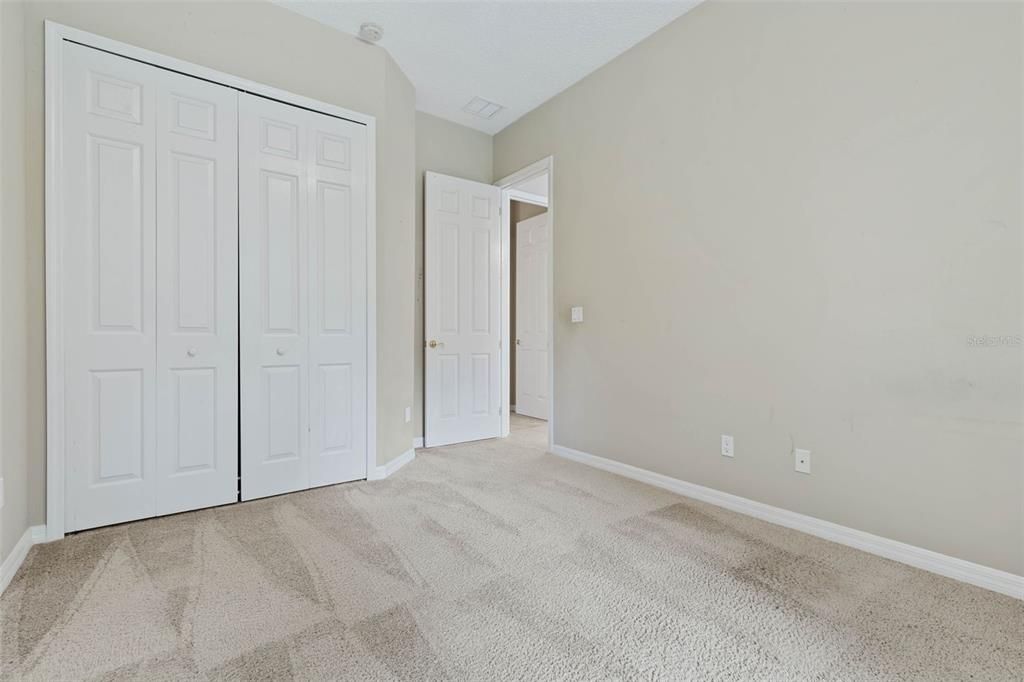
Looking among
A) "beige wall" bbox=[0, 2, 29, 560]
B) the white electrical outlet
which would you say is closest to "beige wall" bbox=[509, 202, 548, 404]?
the white electrical outlet

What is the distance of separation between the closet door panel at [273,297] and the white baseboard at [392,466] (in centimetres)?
42

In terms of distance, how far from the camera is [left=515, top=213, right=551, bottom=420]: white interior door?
534 centimetres

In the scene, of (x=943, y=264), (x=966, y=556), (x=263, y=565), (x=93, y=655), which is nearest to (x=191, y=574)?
(x=263, y=565)

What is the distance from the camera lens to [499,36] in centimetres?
286

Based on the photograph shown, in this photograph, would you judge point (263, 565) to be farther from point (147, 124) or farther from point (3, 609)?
point (147, 124)

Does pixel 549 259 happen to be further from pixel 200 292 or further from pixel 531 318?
pixel 200 292

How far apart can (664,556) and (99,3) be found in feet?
12.1

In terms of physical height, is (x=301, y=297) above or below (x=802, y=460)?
above

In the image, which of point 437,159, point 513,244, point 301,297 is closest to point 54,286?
point 301,297

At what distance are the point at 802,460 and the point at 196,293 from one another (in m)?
3.21

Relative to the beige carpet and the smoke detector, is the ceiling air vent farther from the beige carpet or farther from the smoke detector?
the beige carpet

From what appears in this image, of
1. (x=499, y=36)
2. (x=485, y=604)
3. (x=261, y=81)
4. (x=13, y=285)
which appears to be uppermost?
(x=499, y=36)

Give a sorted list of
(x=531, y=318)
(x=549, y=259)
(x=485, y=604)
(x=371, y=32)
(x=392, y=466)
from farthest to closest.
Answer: (x=531, y=318) < (x=549, y=259) < (x=392, y=466) < (x=371, y=32) < (x=485, y=604)

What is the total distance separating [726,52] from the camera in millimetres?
2469
